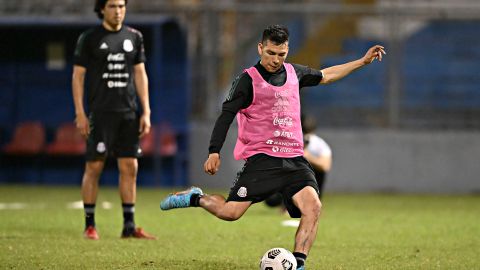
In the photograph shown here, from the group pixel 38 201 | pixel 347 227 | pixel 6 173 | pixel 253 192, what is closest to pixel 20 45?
pixel 6 173

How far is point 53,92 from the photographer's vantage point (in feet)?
73.4

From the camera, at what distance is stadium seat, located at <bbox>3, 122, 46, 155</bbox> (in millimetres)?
21688

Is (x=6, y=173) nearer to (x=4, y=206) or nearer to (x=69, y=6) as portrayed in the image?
(x=69, y=6)

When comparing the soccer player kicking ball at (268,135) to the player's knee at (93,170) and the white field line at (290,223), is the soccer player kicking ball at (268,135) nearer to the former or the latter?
the player's knee at (93,170)

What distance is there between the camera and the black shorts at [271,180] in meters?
8.30

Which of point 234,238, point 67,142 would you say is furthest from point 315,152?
point 67,142

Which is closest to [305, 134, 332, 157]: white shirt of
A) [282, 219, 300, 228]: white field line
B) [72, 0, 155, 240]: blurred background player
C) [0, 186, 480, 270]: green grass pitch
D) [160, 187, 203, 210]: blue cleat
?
[0, 186, 480, 270]: green grass pitch

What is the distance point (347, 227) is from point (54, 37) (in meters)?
11.2

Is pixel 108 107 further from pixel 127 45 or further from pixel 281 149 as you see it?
pixel 281 149

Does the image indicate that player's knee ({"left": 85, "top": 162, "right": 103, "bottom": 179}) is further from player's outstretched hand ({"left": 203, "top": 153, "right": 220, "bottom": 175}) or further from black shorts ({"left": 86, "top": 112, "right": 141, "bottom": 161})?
player's outstretched hand ({"left": 203, "top": 153, "right": 220, "bottom": 175})

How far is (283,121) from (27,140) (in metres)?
14.3

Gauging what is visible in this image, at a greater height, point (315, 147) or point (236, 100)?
point (236, 100)

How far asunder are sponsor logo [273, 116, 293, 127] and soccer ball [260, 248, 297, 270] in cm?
99

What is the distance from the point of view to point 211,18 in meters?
20.6
